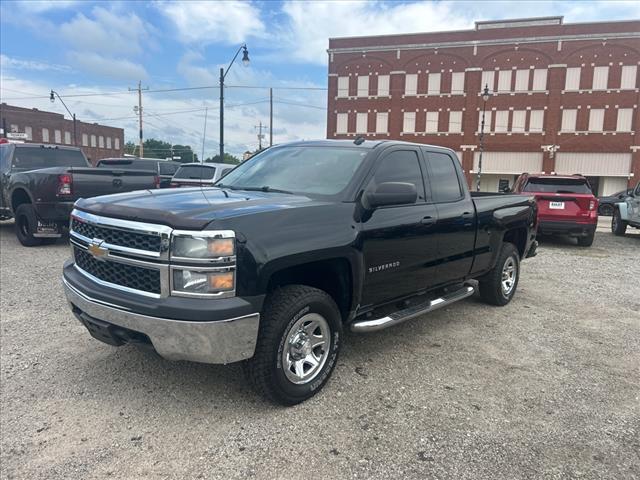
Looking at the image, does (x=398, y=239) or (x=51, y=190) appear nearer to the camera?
(x=398, y=239)

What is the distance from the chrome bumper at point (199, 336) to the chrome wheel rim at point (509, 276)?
405 centimetres

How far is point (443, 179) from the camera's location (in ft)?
16.3

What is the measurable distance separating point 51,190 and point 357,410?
23.7ft

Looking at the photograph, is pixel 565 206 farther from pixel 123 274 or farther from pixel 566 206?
pixel 123 274

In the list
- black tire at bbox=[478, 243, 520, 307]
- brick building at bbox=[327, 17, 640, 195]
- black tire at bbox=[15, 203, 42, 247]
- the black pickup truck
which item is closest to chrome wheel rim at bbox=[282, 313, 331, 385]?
the black pickup truck

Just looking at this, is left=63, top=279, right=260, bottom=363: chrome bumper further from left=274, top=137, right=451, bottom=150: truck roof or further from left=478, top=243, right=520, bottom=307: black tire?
left=478, top=243, right=520, bottom=307: black tire

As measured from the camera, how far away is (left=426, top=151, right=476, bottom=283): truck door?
4.67m

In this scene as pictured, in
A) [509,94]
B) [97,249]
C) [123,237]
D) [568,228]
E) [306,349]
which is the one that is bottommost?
[306,349]

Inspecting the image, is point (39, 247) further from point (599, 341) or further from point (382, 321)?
point (599, 341)

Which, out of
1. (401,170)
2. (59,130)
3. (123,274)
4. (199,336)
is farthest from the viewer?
(59,130)

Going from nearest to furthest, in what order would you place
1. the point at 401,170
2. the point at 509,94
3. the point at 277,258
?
the point at 277,258 → the point at 401,170 → the point at 509,94

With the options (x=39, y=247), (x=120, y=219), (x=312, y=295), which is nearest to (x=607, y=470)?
(x=312, y=295)

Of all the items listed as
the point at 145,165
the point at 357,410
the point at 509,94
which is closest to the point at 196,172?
the point at 145,165

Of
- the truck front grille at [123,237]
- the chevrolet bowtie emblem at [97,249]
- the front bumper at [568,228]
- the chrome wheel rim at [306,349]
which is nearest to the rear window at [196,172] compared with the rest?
the front bumper at [568,228]
